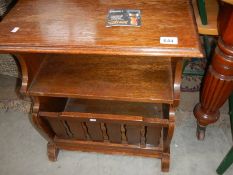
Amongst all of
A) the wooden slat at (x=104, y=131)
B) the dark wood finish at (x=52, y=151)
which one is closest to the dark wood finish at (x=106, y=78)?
the wooden slat at (x=104, y=131)

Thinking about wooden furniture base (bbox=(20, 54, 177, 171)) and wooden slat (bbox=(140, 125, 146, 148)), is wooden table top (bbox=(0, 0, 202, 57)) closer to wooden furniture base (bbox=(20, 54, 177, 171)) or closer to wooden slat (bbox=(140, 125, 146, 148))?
wooden furniture base (bbox=(20, 54, 177, 171))

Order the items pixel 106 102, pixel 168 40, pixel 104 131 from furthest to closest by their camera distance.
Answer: pixel 106 102
pixel 104 131
pixel 168 40

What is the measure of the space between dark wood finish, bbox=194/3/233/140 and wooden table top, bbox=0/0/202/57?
0.37 ft

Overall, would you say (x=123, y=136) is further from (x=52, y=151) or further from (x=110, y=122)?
(x=52, y=151)

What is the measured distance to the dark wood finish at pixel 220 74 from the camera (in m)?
0.84

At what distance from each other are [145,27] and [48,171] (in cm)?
83

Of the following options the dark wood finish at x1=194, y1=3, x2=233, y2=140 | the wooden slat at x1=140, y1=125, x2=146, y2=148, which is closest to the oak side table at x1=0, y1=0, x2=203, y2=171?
the wooden slat at x1=140, y1=125, x2=146, y2=148

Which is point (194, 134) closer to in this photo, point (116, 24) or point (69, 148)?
point (69, 148)

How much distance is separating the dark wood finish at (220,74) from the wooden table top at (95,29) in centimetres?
11

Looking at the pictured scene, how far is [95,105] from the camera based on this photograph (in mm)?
1183

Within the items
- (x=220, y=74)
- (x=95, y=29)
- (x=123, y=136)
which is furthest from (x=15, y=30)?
(x=220, y=74)

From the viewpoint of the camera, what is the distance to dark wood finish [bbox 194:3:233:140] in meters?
0.84

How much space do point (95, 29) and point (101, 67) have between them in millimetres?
221

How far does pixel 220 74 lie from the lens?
3.10 feet
